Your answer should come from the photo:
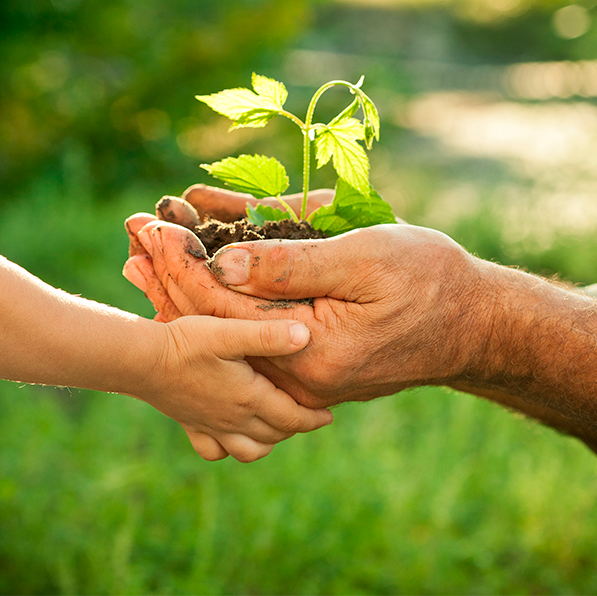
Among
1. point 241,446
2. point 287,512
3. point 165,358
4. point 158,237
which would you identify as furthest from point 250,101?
point 287,512

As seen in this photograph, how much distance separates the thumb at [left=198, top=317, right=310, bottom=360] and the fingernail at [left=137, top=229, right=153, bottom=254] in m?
0.32

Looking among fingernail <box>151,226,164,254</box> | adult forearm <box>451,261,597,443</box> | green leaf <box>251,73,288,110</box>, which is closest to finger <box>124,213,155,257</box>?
fingernail <box>151,226,164,254</box>

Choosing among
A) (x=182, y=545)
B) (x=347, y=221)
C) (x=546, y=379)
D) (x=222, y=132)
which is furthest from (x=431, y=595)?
(x=222, y=132)

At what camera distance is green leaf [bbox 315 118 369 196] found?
4.89 feet

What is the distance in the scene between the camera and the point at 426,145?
1185 cm

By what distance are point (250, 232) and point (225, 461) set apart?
1558 millimetres

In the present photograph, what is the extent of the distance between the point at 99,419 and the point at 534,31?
21.8 m

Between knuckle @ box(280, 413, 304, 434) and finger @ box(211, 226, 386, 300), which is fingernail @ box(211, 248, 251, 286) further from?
Answer: knuckle @ box(280, 413, 304, 434)

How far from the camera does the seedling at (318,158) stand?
149 centimetres

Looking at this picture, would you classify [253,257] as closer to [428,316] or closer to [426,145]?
[428,316]

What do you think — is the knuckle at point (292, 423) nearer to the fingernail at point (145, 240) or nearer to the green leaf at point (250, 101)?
the fingernail at point (145, 240)

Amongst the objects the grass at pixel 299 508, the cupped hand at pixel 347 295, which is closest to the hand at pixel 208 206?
the cupped hand at pixel 347 295

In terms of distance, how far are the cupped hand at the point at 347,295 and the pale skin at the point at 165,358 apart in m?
0.08

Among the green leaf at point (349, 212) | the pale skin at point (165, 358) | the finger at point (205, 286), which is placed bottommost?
the pale skin at point (165, 358)
